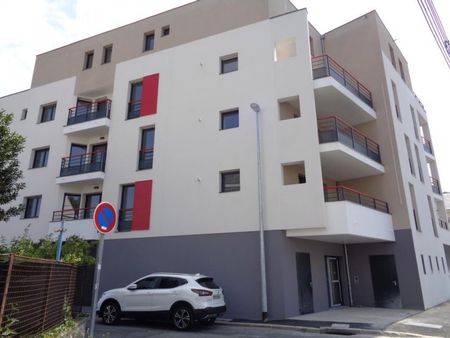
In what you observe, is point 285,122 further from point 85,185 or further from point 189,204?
point 85,185

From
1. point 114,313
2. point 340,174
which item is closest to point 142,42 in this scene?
point 340,174

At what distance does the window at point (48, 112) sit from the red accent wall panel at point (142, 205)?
8.92 meters

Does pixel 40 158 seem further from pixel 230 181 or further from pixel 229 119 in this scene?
pixel 230 181

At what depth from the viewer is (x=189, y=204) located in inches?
620

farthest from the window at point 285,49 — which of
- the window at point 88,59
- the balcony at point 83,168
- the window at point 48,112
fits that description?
the window at point 48,112

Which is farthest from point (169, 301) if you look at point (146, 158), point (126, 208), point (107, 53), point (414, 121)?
point (414, 121)

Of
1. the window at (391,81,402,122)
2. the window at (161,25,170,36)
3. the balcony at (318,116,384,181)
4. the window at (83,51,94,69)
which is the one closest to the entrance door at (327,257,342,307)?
the balcony at (318,116,384,181)

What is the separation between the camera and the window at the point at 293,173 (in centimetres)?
1468

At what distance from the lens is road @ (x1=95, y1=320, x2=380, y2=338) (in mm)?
10312

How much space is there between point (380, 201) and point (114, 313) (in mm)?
12483

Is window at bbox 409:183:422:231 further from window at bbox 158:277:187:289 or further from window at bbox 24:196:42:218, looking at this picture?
window at bbox 24:196:42:218

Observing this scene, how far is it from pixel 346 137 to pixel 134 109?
35.6 ft

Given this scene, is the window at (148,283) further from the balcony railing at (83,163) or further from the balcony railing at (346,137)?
the balcony railing at (346,137)

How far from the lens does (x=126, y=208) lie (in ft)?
57.4
